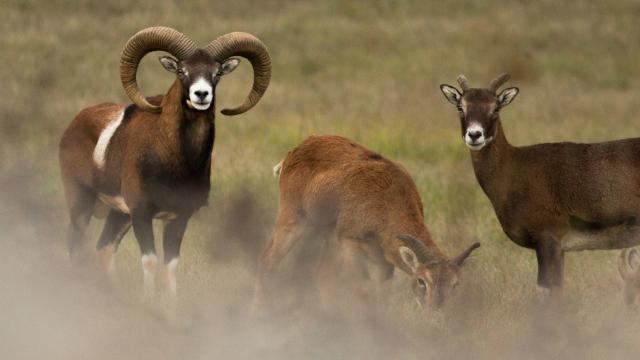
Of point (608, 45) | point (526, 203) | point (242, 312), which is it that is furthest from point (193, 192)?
point (608, 45)

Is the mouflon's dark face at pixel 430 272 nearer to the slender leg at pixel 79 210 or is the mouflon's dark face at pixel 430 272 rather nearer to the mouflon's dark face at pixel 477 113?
the mouflon's dark face at pixel 477 113

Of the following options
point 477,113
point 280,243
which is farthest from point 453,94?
point 280,243

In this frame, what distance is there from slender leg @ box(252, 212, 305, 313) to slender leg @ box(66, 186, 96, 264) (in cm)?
210

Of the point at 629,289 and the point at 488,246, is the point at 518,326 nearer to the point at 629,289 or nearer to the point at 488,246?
the point at 629,289

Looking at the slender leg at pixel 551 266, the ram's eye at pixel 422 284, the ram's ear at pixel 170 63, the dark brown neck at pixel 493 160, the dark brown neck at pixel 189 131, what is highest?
the ram's ear at pixel 170 63

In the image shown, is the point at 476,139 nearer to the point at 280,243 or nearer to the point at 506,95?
the point at 506,95

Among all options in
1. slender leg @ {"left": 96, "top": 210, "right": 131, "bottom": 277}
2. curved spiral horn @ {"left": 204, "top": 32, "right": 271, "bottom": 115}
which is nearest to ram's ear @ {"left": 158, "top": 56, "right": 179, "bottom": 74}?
curved spiral horn @ {"left": 204, "top": 32, "right": 271, "bottom": 115}

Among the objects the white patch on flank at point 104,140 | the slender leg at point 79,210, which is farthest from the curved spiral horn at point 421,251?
the slender leg at point 79,210

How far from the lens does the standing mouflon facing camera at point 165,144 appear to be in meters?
13.1

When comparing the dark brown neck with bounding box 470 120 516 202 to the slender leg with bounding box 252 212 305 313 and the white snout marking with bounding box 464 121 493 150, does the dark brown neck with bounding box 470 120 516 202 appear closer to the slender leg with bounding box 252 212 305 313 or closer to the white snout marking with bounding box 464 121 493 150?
the white snout marking with bounding box 464 121 493 150

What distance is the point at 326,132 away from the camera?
22.0 m

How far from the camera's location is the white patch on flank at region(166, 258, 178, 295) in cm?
1258

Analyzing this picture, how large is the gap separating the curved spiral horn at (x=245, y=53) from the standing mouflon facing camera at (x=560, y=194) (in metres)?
1.92

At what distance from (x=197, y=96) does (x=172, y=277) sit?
5.13ft
